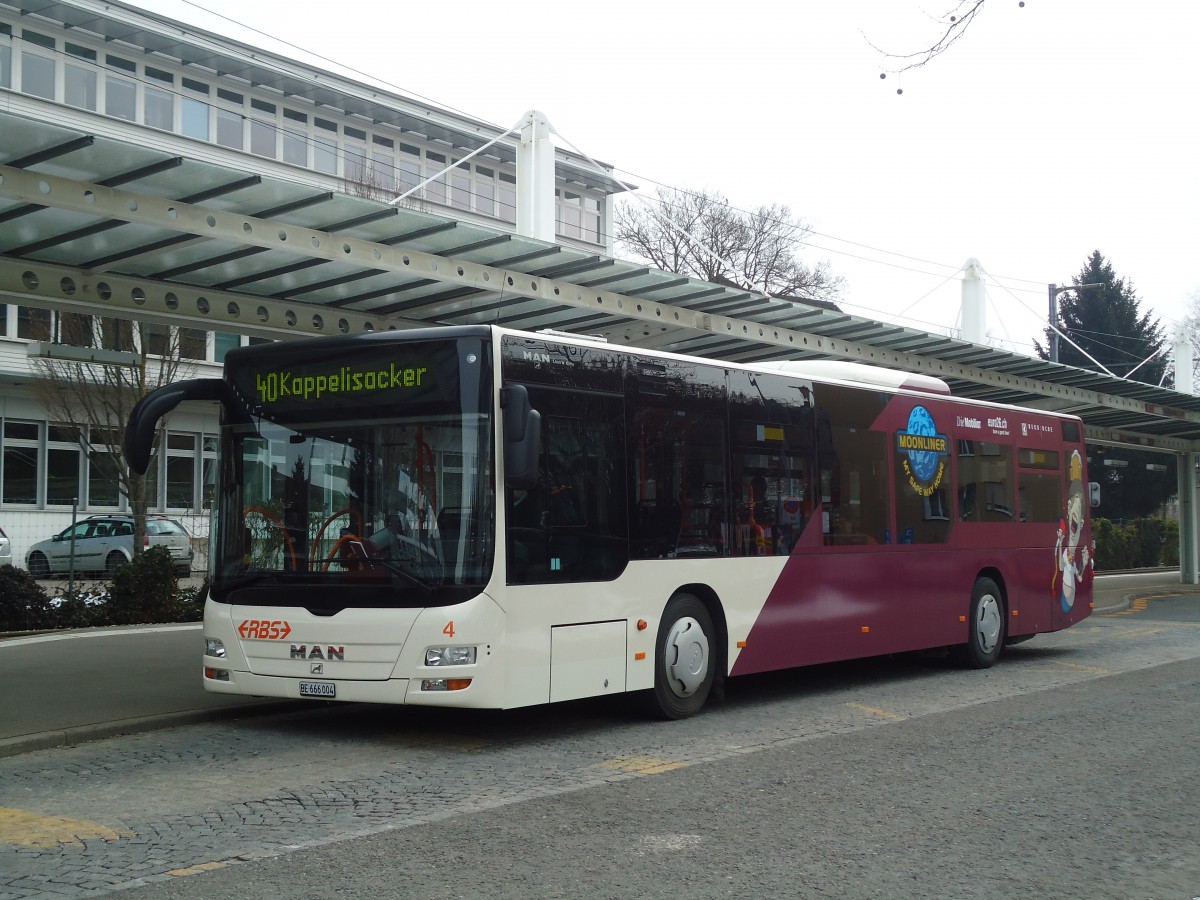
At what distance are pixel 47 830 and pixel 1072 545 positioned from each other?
13.7 meters

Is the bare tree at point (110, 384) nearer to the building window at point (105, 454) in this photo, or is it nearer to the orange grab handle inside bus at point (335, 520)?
the building window at point (105, 454)

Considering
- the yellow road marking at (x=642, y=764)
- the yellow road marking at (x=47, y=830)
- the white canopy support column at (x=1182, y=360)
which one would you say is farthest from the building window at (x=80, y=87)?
the yellow road marking at (x=47, y=830)

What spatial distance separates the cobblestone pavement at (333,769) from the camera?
242 inches

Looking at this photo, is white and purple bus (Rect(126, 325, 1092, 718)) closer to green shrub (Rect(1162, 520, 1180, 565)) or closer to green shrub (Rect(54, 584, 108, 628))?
green shrub (Rect(54, 584, 108, 628))

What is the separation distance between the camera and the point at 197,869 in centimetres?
573

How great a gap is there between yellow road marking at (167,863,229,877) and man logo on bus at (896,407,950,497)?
9.26m

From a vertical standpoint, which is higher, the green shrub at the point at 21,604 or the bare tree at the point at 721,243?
the bare tree at the point at 721,243

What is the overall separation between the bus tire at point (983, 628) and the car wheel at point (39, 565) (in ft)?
42.0

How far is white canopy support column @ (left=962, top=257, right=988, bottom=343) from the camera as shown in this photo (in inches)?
991

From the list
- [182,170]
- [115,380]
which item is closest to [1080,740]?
[182,170]

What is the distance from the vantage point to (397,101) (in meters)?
45.3

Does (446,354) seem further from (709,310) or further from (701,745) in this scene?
(709,310)

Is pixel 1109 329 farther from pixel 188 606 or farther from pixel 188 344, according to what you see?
pixel 188 606

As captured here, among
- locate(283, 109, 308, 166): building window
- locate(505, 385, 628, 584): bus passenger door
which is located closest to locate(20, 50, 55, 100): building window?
locate(283, 109, 308, 166): building window
